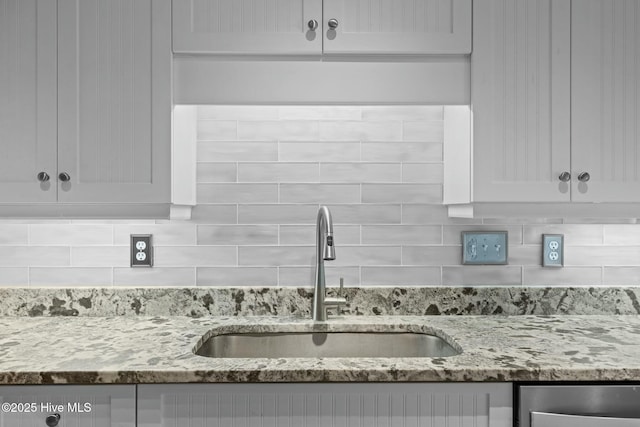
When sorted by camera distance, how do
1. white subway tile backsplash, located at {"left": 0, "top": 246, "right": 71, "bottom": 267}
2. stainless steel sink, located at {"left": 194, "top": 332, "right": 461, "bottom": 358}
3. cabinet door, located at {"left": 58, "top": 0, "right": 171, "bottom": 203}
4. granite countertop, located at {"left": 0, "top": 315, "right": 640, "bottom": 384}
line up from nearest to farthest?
granite countertop, located at {"left": 0, "top": 315, "right": 640, "bottom": 384}
cabinet door, located at {"left": 58, "top": 0, "right": 171, "bottom": 203}
stainless steel sink, located at {"left": 194, "top": 332, "right": 461, "bottom": 358}
white subway tile backsplash, located at {"left": 0, "top": 246, "right": 71, "bottom": 267}

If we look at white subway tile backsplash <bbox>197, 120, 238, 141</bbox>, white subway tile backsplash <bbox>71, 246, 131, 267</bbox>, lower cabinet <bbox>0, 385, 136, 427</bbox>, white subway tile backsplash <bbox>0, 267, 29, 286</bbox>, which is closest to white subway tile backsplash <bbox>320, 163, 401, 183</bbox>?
white subway tile backsplash <bbox>197, 120, 238, 141</bbox>

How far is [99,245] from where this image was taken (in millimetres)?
1892

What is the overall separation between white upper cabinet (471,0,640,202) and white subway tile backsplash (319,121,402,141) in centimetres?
37

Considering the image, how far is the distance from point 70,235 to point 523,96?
62.5 inches

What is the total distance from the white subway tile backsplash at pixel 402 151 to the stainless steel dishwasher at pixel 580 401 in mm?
913

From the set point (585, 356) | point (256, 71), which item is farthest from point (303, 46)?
point (585, 356)

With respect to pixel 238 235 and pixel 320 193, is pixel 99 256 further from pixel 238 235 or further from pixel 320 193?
pixel 320 193

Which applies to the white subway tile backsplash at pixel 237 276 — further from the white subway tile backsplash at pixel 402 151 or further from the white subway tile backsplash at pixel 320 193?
the white subway tile backsplash at pixel 402 151

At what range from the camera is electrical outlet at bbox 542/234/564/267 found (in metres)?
1.92

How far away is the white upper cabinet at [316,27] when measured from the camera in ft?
5.28

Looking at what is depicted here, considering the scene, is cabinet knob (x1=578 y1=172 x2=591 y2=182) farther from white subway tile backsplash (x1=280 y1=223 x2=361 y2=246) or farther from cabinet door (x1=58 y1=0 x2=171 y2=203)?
cabinet door (x1=58 y1=0 x2=171 y2=203)

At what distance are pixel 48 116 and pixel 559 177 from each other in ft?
5.08

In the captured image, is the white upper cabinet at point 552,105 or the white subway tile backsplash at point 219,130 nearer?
the white upper cabinet at point 552,105

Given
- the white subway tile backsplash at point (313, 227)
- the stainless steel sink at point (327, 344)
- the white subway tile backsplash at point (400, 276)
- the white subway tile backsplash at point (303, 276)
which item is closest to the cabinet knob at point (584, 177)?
the white subway tile backsplash at point (313, 227)
